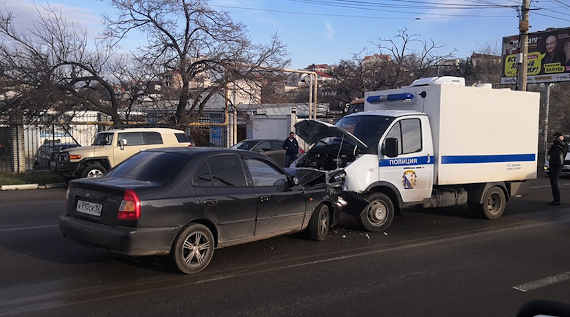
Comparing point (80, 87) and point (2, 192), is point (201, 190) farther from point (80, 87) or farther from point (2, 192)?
point (80, 87)

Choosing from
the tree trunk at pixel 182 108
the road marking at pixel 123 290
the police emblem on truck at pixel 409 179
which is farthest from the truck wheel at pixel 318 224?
the tree trunk at pixel 182 108

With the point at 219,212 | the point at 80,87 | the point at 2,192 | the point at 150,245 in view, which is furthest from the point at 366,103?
the point at 80,87

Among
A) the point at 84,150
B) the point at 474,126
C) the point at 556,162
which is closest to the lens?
the point at 474,126

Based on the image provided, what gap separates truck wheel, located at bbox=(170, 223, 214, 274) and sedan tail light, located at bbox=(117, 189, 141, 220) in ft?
2.09

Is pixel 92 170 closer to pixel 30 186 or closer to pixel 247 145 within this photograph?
pixel 30 186

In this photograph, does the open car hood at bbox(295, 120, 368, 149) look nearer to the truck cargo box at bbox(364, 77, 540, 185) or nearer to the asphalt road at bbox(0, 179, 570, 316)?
the asphalt road at bbox(0, 179, 570, 316)

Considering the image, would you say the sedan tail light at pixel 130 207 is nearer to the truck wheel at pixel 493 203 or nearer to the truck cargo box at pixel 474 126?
the truck cargo box at pixel 474 126

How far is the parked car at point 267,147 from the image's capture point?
17.9 m

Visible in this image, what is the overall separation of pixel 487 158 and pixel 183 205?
22.3 feet

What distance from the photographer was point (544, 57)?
2698cm

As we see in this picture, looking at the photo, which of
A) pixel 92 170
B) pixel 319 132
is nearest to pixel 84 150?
pixel 92 170

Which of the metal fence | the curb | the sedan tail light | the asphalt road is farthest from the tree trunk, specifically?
the sedan tail light

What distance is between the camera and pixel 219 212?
5.91m

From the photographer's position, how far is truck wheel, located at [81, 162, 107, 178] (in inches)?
549
